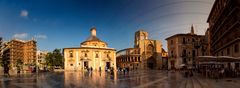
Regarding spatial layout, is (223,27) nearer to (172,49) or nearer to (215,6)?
(215,6)

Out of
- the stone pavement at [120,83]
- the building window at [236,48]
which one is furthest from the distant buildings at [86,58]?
the stone pavement at [120,83]

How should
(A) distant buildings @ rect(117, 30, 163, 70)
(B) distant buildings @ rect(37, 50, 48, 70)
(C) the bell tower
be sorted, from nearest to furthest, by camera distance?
(B) distant buildings @ rect(37, 50, 48, 70)
(A) distant buildings @ rect(117, 30, 163, 70)
(C) the bell tower

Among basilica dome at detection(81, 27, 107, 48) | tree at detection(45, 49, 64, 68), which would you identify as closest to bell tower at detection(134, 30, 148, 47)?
basilica dome at detection(81, 27, 107, 48)

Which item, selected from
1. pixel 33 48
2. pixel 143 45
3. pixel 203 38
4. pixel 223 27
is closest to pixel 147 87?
pixel 223 27

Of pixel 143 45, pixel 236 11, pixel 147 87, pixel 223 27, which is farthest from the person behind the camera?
pixel 143 45

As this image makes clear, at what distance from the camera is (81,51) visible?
77.6 m

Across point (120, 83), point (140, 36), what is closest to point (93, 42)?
point (140, 36)

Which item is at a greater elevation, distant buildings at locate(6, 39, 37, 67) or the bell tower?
the bell tower

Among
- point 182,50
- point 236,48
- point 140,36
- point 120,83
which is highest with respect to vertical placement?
point 140,36

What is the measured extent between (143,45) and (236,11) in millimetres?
70765

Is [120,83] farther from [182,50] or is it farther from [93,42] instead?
[93,42]

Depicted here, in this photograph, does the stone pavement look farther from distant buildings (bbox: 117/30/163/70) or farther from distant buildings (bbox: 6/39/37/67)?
distant buildings (bbox: 6/39/37/67)

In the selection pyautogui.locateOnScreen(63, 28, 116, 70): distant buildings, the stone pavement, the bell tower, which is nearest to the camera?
the stone pavement

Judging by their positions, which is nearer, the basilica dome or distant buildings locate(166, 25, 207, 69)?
distant buildings locate(166, 25, 207, 69)
